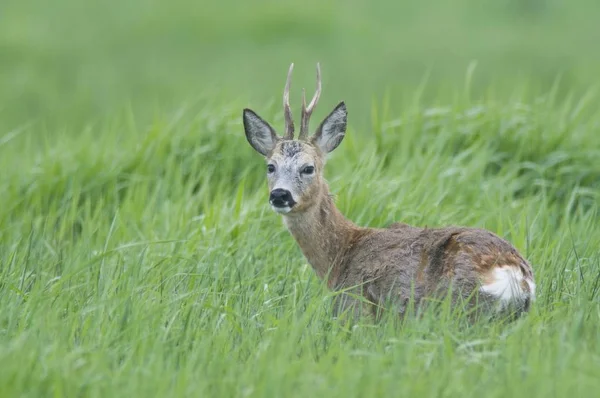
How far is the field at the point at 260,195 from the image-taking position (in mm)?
4020

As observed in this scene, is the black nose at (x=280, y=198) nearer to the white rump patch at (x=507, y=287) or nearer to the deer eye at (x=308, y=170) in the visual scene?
the deer eye at (x=308, y=170)

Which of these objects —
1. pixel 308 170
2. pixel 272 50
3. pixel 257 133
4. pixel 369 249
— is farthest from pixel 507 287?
pixel 272 50

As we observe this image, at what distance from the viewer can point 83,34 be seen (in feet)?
43.5

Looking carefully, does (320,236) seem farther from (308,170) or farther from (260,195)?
(260,195)

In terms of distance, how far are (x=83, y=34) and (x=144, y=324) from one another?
922 centimetres

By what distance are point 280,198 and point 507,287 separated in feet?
3.92

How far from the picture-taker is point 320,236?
5742 millimetres

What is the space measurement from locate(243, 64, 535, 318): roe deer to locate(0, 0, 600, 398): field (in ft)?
0.48

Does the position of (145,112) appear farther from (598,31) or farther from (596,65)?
(598,31)

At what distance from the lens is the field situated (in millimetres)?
4020

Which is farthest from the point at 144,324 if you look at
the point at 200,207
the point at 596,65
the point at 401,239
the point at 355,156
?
the point at 596,65

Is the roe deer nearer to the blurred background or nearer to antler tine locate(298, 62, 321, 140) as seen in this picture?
antler tine locate(298, 62, 321, 140)

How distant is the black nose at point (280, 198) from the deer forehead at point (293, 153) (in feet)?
0.71

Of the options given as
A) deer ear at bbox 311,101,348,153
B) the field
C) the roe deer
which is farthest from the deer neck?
deer ear at bbox 311,101,348,153
